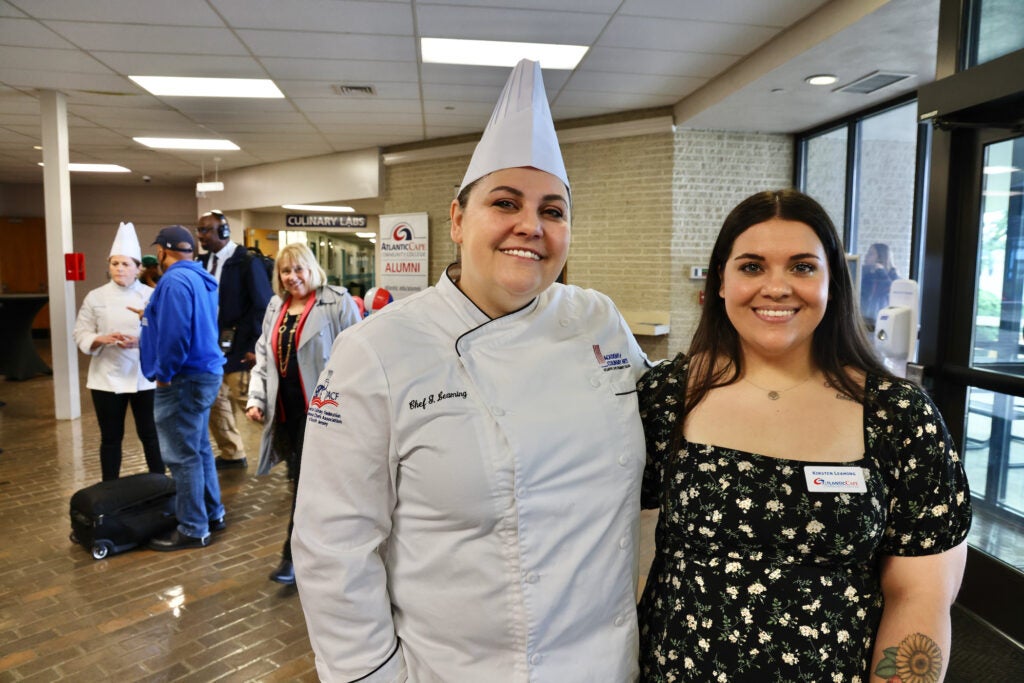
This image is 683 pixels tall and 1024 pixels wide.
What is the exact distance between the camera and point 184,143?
10.2m

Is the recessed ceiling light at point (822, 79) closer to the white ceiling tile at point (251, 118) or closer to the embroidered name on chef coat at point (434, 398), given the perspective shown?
the embroidered name on chef coat at point (434, 398)

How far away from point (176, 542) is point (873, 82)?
631 cm

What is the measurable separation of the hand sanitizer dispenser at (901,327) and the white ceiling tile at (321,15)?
3892mm

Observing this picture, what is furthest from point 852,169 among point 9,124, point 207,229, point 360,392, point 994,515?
point 9,124

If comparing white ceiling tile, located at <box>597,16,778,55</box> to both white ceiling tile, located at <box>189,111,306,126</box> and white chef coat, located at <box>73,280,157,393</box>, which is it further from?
white ceiling tile, located at <box>189,111,306,126</box>

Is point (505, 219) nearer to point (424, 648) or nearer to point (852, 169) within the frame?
point (424, 648)

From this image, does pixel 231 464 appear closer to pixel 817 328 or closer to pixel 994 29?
pixel 817 328

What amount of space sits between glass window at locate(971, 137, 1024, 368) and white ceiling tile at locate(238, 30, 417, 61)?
4281 millimetres

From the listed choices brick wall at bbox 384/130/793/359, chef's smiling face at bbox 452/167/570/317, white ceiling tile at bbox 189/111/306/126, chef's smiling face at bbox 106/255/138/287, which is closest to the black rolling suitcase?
chef's smiling face at bbox 106/255/138/287

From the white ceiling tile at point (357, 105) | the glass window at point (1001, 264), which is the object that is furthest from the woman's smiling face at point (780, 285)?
the white ceiling tile at point (357, 105)

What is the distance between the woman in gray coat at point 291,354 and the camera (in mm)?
3279

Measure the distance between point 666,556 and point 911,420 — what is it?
0.56 m

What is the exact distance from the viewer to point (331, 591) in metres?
1.22

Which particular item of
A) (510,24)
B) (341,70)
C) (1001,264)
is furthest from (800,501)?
(341,70)
